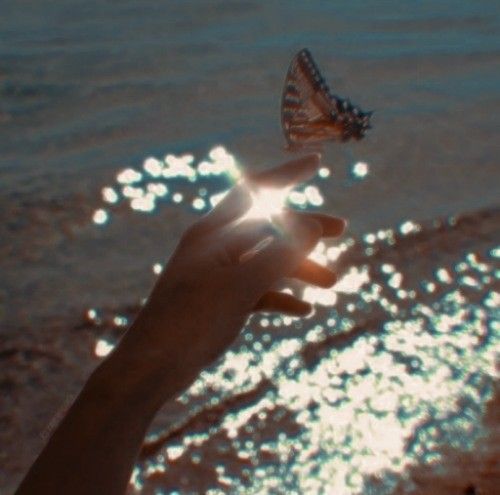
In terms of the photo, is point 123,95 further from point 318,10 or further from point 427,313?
point 427,313

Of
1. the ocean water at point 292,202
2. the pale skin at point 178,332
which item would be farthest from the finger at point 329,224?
the ocean water at point 292,202

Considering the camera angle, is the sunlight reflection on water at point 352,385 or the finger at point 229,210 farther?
the sunlight reflection on water at point 352,385

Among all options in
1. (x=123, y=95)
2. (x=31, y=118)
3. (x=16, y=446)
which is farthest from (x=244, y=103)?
(x=16, y=446)

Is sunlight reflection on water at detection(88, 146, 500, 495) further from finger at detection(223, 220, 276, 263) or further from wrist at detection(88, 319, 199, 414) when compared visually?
finger at detection(223, 220, 276, 263)

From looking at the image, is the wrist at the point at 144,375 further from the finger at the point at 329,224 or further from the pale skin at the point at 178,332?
the finger at the point at 329,224

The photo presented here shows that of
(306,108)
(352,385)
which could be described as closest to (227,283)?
(306,108)
